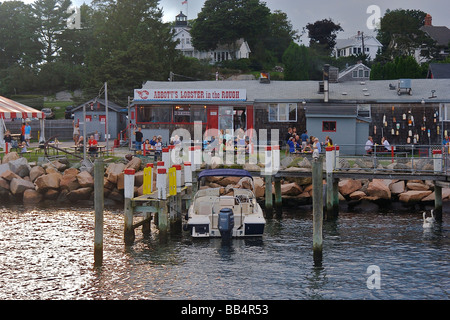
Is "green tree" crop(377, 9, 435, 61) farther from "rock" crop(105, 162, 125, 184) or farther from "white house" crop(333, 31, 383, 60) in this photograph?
"rock" crop(105, 162, 125, 184)

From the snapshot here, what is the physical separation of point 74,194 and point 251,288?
719 inches

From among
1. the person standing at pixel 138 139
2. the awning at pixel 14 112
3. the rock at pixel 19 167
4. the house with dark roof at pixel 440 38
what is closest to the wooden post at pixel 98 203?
the awning at pixel 14 112

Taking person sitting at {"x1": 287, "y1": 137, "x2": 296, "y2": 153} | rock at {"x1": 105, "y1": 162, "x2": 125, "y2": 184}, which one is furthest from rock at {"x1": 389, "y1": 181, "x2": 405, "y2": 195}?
rock at {"x1": 105, "y1": 162, "x2": 125, "y2": 184}

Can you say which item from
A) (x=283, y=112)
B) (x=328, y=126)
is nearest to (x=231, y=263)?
(x=328, y=126)

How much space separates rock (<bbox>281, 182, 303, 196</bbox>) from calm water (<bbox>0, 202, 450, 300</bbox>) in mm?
4611

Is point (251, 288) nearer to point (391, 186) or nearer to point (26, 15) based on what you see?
point (391, 186)

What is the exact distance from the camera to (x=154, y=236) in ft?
82.8

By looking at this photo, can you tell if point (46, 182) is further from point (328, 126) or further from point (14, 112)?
point (328, 126)

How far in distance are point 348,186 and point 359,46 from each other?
7942cm

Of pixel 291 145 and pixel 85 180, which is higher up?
pixel 291 145

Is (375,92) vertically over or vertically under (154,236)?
over

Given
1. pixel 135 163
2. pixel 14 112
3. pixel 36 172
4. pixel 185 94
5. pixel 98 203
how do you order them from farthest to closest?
pixel 185 94 < pixel 36 172 < pixel 14 112 < pixel 135 163 < pixel 98 203

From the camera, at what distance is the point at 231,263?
2102 cm
